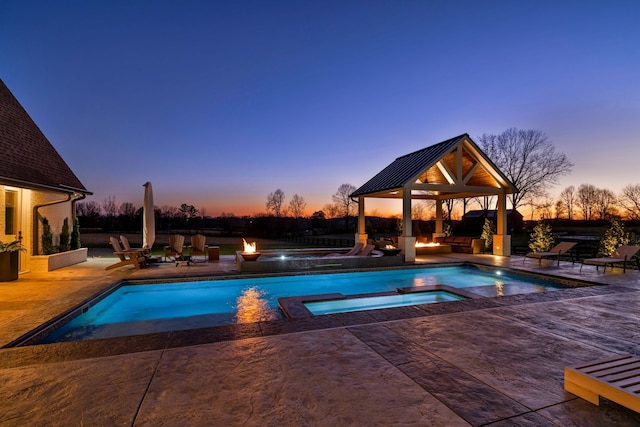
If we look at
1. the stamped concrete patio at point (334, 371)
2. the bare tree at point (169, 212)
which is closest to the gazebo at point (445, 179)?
the stamped concrete patio at point (334, 371)

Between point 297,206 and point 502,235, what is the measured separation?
36.5 m

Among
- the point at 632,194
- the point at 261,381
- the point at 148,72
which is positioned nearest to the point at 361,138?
the point at 148,72

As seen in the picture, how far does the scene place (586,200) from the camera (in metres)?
45.3

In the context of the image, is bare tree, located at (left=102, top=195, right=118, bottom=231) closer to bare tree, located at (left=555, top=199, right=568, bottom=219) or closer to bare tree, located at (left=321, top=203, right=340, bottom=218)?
bare tree, located at (left=321, top=203, right=340, bottom=218)

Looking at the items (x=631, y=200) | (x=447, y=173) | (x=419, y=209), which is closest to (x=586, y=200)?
(x=631, y=200)

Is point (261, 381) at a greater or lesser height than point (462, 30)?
lesser

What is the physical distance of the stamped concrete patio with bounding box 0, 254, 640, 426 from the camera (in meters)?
2.46

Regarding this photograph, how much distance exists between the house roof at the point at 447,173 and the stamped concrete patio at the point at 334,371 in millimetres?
8902

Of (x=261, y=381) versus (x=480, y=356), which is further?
(x=480, y=356)

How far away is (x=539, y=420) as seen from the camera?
2395 millimetres

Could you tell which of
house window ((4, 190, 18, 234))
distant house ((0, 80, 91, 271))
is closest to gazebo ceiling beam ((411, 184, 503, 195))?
distant house ((0, 80, 91, 271))

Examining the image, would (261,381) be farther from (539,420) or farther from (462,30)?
(462,30)

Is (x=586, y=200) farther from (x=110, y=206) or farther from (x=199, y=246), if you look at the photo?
(x=110, y=206)

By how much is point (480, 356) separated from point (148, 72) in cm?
1629
